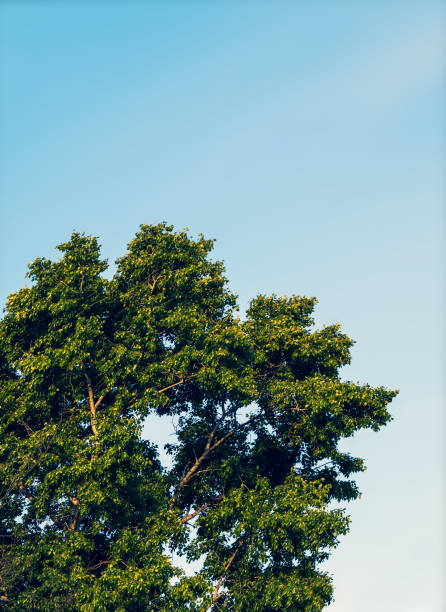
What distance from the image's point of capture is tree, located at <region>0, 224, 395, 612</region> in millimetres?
19906

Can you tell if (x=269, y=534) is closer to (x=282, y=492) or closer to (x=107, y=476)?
(x=282, y=492)

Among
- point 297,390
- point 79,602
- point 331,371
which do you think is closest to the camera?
point 79,602

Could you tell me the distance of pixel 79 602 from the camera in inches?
738

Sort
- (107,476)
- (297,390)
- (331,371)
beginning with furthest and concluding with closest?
(331,371)
(297,390)
(107,476)

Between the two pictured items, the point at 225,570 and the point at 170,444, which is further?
the point at 170,444

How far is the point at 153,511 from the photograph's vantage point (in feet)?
69.9

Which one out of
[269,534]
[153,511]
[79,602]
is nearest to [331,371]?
[269,534]

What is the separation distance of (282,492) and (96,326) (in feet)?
27.4

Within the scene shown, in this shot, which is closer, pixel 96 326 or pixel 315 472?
pixel 96 326

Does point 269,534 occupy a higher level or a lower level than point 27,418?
lower

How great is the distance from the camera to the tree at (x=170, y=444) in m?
19.9

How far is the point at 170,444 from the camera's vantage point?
81.2 ft

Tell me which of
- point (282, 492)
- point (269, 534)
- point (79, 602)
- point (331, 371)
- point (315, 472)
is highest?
point (331, 371)

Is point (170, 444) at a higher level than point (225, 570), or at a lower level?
higher
